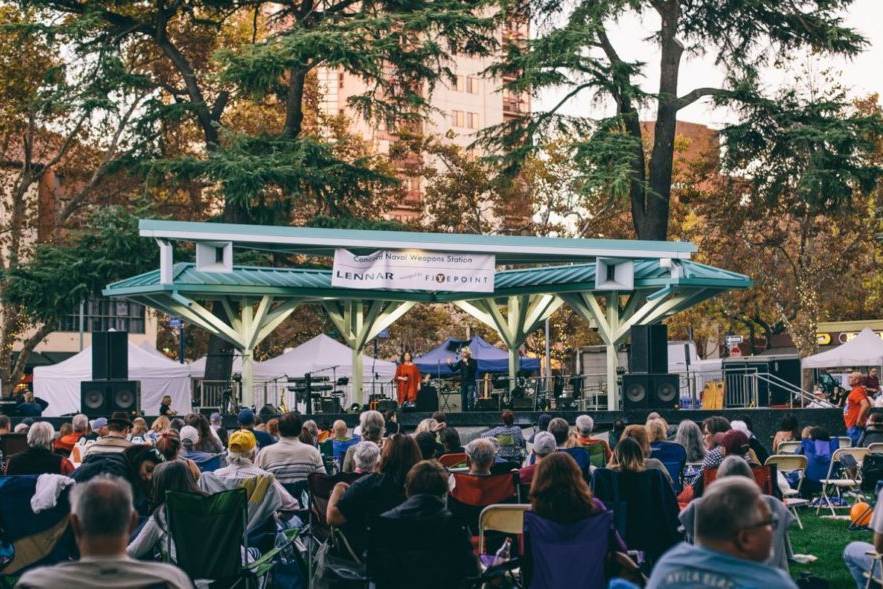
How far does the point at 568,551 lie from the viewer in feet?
20.9

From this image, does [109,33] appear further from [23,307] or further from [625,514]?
[625,514]

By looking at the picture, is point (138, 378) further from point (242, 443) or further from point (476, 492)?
point (476, 492)

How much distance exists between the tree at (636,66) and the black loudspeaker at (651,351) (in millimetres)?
4630

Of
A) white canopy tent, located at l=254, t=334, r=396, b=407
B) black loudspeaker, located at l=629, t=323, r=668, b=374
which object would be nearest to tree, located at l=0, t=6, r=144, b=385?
white canopy tent, located at l=254, t=334, r=396, b=407

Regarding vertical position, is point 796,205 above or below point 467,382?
above

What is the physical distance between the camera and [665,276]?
2648 cm

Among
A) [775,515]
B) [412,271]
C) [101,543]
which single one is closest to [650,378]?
[412,271]

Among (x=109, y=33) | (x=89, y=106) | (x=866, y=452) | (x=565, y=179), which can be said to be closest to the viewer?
(x=866, y=452)

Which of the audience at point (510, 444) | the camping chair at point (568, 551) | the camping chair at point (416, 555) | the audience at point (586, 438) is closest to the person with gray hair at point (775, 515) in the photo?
the camping chair at point (568, 551)

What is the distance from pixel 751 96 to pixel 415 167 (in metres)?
16.6

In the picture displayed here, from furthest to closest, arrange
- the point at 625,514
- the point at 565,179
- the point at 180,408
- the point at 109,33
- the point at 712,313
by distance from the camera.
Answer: the point at 712,313 → the point at 565,179 → the point at 180,408 → the point at 109,33 → the point at 625,514

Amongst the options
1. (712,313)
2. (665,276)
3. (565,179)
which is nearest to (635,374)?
(665,276)

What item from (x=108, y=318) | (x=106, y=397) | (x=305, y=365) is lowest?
(x=106, y=397)

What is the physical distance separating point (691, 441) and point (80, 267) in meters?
21.3
